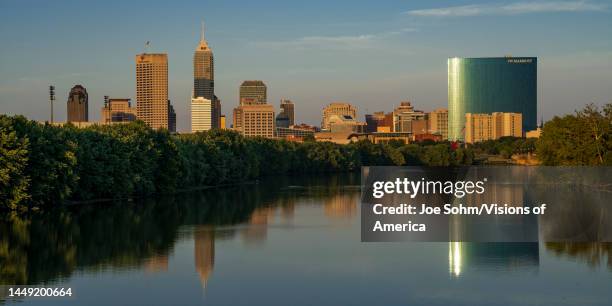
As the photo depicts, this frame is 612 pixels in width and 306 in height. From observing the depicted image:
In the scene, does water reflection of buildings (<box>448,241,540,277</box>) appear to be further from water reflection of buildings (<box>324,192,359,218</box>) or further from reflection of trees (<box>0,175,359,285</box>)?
water reflection of buildings (<box>324,192,359,218</box>)

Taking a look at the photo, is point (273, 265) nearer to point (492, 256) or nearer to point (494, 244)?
point (492, 256)

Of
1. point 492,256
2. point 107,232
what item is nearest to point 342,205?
point 107,232

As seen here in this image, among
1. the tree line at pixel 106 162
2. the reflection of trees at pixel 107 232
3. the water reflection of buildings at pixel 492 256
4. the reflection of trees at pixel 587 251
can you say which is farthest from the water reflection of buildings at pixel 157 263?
the tree line at pixel 106 162

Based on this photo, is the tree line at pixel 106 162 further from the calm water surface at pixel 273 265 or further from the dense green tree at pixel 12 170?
Result: the calm water surface at pixel 273 265

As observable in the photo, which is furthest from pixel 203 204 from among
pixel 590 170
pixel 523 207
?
pixel 590 170

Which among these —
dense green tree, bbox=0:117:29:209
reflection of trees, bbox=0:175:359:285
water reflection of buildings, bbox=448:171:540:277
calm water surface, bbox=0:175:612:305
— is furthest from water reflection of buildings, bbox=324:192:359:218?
dense green tree, bbox=0:117:29:209
